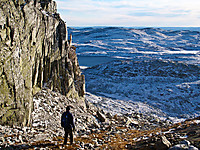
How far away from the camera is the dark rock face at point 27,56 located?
496 inches

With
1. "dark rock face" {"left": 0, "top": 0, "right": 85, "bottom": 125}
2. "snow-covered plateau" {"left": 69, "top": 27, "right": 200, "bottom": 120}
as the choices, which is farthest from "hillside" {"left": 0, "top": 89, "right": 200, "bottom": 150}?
"snow-covered plateau" {"left": 69, "top": 27, "right": 200, "bottom": 120}

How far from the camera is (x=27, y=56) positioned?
15297 millimetres

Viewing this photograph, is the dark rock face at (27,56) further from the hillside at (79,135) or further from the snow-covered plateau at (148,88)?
the snow-covered plateau at (148,88)

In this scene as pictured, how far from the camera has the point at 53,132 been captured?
14.5 meters

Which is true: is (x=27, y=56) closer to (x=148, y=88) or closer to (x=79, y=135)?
(x=79, y=135)

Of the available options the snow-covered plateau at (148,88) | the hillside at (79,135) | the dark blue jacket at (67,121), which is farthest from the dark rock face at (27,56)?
the snow-covered plateau at (148,88)

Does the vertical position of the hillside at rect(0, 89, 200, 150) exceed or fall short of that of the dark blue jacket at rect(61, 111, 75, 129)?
it falls short

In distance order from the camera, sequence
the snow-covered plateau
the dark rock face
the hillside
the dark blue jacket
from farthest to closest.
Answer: the snow-covered plateau
the dark rock face
the dark blue jacket
the hillside

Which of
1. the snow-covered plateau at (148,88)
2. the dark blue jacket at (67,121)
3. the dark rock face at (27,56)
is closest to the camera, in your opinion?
the dark blue jacket at (67,121)

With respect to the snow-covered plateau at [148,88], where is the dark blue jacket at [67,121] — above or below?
above

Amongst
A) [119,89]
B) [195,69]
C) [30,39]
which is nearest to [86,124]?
[30,39]

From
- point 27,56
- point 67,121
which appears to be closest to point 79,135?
point 67,121

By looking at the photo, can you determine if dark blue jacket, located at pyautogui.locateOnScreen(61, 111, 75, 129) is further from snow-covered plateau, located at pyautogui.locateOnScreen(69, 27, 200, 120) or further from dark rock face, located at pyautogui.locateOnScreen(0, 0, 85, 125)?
snow-covered plateau, located at pyautogui.locateOnScreen(69, 27, 200, 120)

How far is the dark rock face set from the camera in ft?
41.3
